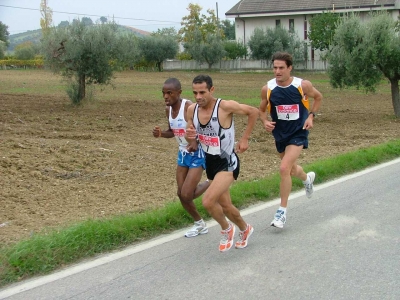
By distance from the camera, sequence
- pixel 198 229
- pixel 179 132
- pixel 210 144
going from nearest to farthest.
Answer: pixel 210 144
pixel 179 132
pixel 198 229

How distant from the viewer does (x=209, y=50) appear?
6481cm

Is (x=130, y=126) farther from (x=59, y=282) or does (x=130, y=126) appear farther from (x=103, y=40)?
(x=59, y=282)

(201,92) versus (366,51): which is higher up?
(366,51)

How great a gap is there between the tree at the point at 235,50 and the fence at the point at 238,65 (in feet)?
2.62

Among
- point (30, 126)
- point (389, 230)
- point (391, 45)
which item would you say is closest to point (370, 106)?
point (391, 45)

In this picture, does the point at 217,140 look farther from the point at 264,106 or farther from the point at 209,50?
the point at 209,50

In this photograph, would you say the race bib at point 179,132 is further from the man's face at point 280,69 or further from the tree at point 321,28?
the tree at point 321,28

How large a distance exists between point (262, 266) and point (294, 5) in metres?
62.3

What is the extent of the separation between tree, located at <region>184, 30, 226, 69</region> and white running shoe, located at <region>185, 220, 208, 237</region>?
58.9 meters

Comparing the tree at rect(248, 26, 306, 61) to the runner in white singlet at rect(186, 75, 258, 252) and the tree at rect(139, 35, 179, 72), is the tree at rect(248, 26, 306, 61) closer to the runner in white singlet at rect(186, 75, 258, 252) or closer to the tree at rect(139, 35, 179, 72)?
the tree at rect(139, 35, 179, 72)

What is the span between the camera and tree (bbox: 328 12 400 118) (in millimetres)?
17703

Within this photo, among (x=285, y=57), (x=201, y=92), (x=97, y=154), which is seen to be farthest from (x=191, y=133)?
(x=97, y=154)

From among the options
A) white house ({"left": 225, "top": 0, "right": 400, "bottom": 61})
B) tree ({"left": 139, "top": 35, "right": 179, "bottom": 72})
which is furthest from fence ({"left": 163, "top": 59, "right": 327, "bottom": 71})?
white house ({"left": 225, "top": 0, "right": 400, "bottom": 61})

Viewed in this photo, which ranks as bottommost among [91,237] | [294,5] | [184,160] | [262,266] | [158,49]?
[262,266]
